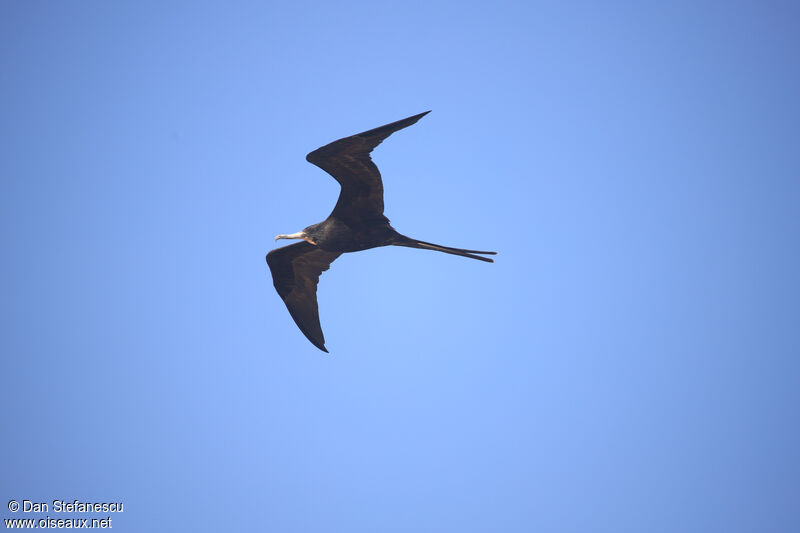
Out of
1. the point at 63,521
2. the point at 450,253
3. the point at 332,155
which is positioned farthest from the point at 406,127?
the point at 63,521

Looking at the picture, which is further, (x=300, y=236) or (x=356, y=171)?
(x=300, y=236)

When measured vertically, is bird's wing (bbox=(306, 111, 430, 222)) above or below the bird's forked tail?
above

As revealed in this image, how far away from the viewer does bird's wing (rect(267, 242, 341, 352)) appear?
35.3ft

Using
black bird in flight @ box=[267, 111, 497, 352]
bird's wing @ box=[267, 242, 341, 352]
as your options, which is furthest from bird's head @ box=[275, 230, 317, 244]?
bird's wing @ box=[267, 242, 341, 352]

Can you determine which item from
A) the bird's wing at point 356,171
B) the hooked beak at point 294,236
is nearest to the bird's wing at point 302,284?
the hooked beak at point 294,236

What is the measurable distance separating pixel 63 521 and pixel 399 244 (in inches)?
337

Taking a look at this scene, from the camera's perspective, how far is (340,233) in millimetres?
9352

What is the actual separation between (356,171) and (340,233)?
110 cm

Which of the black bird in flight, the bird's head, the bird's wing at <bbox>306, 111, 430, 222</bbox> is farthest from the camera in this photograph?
the bird's head

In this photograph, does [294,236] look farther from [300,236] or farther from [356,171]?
[356,171]

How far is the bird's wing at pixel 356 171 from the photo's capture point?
8.14 m

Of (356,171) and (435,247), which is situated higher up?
(356,171)

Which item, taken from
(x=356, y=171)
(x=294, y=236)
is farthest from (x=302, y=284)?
(x=356, y=171)

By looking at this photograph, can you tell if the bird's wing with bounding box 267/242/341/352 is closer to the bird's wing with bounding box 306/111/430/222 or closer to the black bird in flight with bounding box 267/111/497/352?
the black bird in flight with bounding box 267/111/497/352
